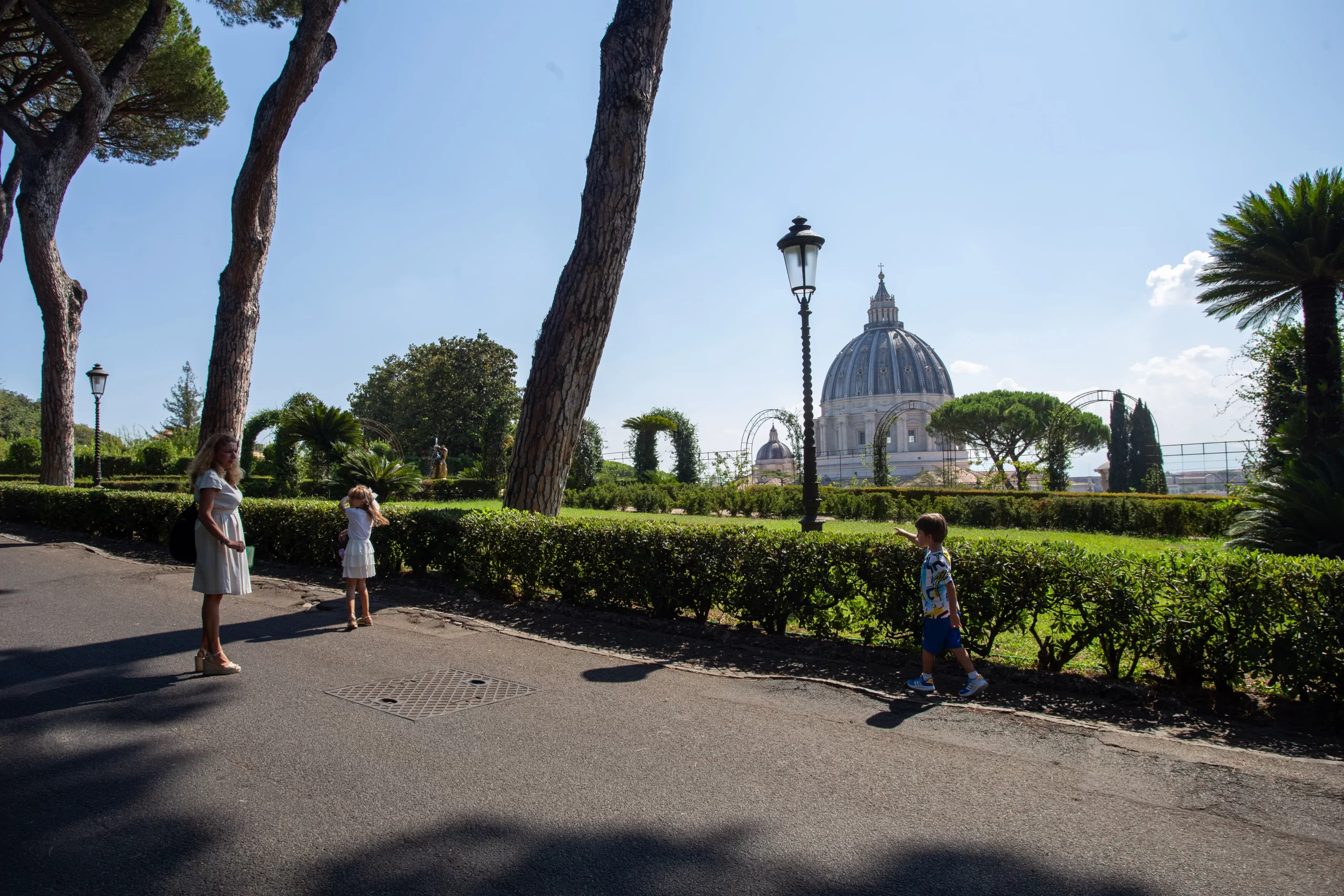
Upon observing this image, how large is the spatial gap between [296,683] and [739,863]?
313cm

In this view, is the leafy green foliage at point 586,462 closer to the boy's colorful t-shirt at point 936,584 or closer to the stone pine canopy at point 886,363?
the boy's colorful t-shirt at point 936,584

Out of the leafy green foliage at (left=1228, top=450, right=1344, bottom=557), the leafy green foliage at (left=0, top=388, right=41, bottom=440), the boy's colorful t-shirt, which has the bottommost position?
the boy's colorful t-shirt

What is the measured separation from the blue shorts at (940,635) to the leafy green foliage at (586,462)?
21789 mm

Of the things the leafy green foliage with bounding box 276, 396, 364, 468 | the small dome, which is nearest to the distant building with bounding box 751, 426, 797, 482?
the small dome

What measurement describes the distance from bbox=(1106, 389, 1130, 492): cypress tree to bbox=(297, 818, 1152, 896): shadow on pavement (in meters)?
39.5

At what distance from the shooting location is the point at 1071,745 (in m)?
3.51

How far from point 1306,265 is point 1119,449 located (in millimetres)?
34865

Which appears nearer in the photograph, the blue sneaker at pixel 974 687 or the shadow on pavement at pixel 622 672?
the blue sneaker at pixel 974 687

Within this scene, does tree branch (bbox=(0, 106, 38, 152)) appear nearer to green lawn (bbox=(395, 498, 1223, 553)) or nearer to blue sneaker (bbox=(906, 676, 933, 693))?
green lawn (bbox=(395, 498, 1223, 553))

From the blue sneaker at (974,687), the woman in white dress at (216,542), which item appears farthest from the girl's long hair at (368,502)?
the blue sneaker at (974,687)

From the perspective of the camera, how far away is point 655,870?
2.38 meters

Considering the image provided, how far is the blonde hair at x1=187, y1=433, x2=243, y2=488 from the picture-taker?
4.73 metres

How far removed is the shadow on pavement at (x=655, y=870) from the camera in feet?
7.48

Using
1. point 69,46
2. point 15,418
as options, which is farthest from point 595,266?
point 15,418
